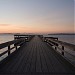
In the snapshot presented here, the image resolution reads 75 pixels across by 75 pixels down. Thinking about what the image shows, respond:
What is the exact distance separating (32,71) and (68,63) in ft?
5.85

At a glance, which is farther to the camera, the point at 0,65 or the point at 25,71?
the point at 0,65

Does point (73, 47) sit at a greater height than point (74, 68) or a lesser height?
greater

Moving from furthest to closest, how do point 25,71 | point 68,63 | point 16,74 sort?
1. point 68,63
2. point 25,71
3. point 16,74

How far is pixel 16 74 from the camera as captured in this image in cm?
589

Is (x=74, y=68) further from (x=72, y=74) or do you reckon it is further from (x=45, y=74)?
(x=45, y=74)

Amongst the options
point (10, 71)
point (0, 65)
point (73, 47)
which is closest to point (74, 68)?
point (73, 47)

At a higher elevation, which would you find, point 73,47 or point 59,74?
point 73,47

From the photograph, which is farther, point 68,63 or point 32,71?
point 68,63

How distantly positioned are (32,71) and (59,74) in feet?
3.57

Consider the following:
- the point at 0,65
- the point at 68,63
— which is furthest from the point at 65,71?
the point at 0,65

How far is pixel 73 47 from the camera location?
5.95 meters

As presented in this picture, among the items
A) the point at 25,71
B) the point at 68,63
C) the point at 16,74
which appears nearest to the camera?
the point at 16,74

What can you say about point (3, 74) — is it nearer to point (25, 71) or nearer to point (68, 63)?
point (25, 71)

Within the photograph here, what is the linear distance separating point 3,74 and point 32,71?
114 centimetres
